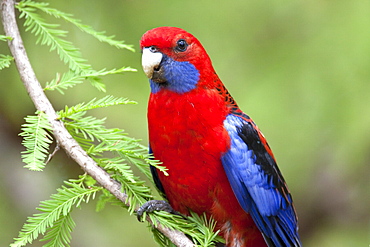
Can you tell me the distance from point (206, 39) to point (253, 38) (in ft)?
1.35

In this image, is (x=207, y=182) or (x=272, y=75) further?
(x=272, y=75)

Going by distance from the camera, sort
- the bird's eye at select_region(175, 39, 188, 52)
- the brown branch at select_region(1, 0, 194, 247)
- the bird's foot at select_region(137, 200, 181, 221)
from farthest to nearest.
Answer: the bird's eye at select_region(175, 39, 188, 52) < the bird's foot at select_region(137, 200, 181, 221) < the brown branch at select_region(1, 0, 194, 247)

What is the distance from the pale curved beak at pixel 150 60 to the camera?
8.29ft

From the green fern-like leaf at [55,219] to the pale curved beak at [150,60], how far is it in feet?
2.33

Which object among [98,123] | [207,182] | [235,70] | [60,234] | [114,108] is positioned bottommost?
[60,234]

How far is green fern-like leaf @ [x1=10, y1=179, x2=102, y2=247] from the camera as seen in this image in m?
2.02

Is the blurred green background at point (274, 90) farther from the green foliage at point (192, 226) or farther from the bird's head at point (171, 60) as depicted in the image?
the green foliage at point (192, 226)

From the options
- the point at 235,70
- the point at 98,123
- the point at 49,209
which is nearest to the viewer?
the point at 49,209

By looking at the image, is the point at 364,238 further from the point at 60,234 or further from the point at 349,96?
the point at 60,234

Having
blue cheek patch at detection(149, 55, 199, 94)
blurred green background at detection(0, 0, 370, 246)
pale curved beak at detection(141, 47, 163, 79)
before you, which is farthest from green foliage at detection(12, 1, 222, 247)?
blurred green background at detection(0, 0, 370, 246)

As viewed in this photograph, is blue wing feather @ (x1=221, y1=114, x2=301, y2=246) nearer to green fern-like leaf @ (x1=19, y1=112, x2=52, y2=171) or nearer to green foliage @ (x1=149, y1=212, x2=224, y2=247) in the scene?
green foliage @ (x1=149, y1=212, x2=224, y2=247)

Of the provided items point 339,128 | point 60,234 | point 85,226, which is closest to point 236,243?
point 60,234

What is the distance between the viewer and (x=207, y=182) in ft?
8.71

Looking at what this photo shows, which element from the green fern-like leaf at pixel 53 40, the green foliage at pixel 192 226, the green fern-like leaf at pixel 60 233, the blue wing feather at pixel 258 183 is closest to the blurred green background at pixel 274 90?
the green fern-like leaf at pixel 53 40
